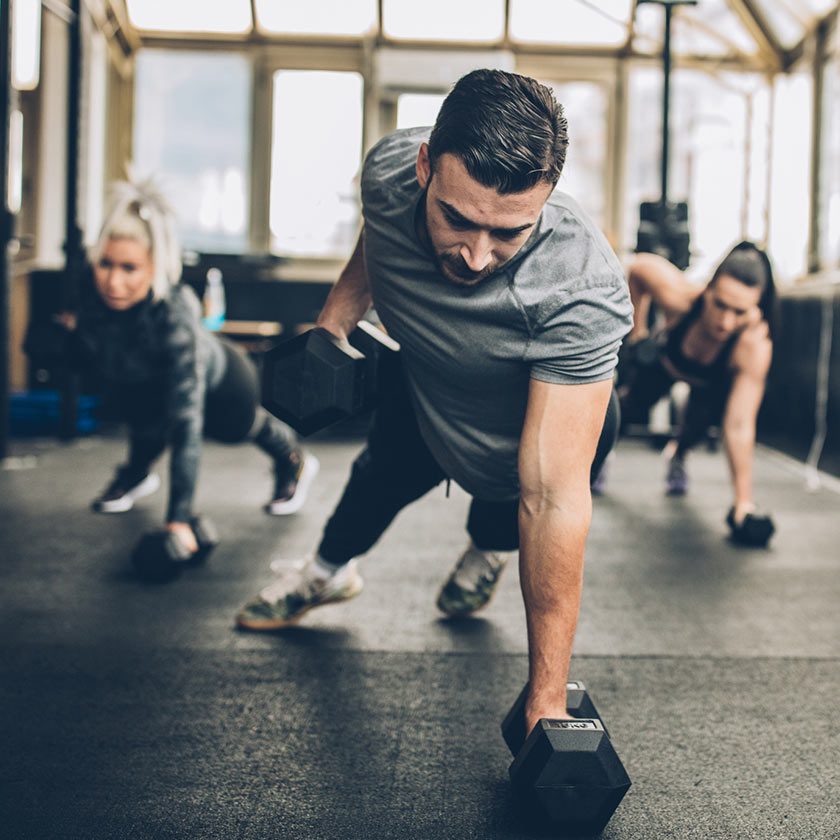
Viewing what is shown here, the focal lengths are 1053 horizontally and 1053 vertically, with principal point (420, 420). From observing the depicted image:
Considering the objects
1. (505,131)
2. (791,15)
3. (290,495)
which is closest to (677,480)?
(290,495)

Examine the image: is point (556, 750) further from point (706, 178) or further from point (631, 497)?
point (706, 178)

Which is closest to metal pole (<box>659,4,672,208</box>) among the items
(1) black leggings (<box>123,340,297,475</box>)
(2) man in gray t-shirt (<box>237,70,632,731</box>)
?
(1) black leggings (<box>123,340,297,475</box>)

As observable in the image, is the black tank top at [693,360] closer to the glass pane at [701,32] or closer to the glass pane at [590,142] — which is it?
the glass pane at [590,142]

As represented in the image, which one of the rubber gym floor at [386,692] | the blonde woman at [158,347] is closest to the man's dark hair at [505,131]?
the rubber gym floor at [386,692]

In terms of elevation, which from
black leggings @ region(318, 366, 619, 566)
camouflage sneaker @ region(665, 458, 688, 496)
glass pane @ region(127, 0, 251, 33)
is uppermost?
glass pane @ region(127, 0, 251, 33)

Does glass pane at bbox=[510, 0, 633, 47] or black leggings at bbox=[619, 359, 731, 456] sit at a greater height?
glass pane at bbox=[510, 0, 633, 47]

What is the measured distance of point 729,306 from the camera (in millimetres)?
2686

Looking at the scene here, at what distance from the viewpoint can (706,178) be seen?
19.9 ft

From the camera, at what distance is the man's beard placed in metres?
1.16

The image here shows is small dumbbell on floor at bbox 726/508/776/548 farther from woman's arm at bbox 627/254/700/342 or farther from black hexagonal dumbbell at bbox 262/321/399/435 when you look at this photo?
black hexagonal dumbbell at bbox 262/321/399/435

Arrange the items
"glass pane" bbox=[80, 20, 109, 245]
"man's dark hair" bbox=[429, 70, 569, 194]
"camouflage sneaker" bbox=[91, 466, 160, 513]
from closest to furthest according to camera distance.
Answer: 1. "man's dark hair" bbox=[429, 70, 569, 194]
2. "camouflage sneaker" bbox=[91, 466, 160, 513]
3. "glass pane" bbox=[80, 20, 109, 245]

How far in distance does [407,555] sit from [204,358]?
65cm

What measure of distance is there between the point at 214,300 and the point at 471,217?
454 cm

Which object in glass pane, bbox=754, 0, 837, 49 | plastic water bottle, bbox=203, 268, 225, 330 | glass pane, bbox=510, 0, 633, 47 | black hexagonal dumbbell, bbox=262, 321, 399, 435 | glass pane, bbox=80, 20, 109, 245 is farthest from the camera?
glass pane, bbox=510, 0, 633, 47
